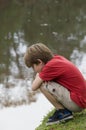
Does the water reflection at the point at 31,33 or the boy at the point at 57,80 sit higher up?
the water reflection at the point at 31,33

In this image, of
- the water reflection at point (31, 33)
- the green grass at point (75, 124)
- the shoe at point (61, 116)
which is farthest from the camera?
the water reflection at point (31, 33)

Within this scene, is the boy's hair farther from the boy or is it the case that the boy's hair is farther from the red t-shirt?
the red t-shirt

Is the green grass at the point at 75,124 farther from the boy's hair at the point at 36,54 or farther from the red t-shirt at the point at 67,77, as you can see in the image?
the boy's hair at the point at 36,54

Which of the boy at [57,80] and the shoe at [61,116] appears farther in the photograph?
the shoe at [61,116]

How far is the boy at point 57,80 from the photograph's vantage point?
13.2 ft

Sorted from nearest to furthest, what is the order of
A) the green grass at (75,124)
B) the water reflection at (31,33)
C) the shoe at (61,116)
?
1. the green grass at (75,124)
2. the shoe at (61,116)
3. the water reflection at (31,33)

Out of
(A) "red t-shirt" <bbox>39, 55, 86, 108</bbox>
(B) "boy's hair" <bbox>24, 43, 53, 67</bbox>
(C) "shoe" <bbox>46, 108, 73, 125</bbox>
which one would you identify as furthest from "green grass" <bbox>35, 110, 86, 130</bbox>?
(B) "boy's hair" <bbox>24, 43, 53, 67</bbox>

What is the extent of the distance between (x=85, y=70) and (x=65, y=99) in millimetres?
4460

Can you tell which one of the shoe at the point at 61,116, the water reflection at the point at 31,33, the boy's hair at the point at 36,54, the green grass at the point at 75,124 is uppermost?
the water reflection at the point at 31,33

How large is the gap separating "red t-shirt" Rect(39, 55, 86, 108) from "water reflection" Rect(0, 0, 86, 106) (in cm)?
307

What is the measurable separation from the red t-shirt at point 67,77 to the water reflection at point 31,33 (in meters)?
3.07

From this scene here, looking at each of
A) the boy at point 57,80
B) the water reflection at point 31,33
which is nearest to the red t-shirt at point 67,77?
the boy at point 57,80

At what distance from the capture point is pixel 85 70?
27.8 ft

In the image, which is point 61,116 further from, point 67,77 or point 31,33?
point 31,33
